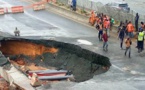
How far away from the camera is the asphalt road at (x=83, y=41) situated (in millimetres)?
17078

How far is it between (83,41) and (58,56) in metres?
2.97

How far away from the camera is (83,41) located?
1000 inches

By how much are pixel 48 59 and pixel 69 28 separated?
7.10 metres

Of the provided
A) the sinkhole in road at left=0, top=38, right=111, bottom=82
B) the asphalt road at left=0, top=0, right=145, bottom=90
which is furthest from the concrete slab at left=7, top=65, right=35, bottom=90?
the sinkhole in road at left=0, top=38, right=111, bottom=82

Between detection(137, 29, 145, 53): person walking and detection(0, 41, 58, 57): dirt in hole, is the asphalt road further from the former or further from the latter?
detection(0, 41, 58, 57): dirt in hole

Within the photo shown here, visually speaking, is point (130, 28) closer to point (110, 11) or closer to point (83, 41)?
point (83, 41)

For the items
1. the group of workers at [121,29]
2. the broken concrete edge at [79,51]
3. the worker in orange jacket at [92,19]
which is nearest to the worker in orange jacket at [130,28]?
the group of workers at [121,29]

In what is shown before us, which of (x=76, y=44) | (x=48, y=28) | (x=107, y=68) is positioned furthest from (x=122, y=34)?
(x=48, y=28)

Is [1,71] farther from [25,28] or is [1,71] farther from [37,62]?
[25,28]

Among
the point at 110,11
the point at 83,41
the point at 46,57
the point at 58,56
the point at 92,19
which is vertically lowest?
the point at 46,57

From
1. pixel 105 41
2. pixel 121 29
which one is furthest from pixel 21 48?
pixel 121 29

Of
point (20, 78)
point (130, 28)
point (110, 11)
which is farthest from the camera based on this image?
point (110, 11)

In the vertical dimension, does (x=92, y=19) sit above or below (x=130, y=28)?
below

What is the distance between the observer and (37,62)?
23547 mm
